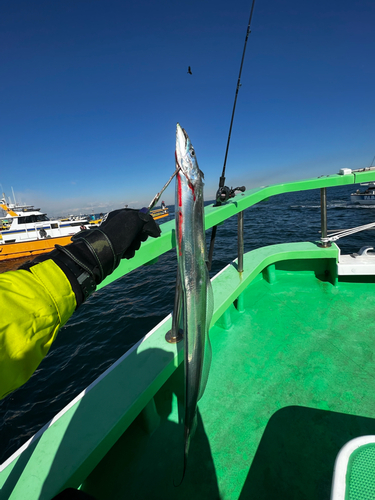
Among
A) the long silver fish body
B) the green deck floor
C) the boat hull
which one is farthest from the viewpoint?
the boat hull

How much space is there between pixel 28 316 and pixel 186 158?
1092mm

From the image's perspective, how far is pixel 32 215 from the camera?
24312mm

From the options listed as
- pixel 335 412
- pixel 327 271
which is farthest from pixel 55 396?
pixel 327 271

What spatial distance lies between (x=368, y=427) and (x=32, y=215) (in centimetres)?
2964

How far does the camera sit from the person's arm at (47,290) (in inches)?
31.0

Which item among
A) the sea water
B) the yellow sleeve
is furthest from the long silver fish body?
the sea water

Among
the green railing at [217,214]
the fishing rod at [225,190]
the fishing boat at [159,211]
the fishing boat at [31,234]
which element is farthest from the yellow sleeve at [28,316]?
the fishing boat at [31,234]

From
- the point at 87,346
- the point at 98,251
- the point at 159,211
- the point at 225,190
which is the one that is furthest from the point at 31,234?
the point at 98,251

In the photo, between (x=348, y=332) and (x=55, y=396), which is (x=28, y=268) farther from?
(x=55, y=396)

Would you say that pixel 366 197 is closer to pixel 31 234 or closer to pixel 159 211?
pixel 159 211

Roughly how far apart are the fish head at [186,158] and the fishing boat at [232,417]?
58cm

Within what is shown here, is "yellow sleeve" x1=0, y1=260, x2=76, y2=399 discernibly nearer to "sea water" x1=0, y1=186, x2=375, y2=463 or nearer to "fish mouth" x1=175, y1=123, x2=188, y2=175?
"sea water" x1=0, y1=186, x2=375, y2=463

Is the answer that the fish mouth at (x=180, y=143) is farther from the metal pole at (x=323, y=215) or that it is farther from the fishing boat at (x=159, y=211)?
the fishing boat at (x=159, y=211)

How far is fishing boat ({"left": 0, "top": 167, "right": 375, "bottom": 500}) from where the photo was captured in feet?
4.44
